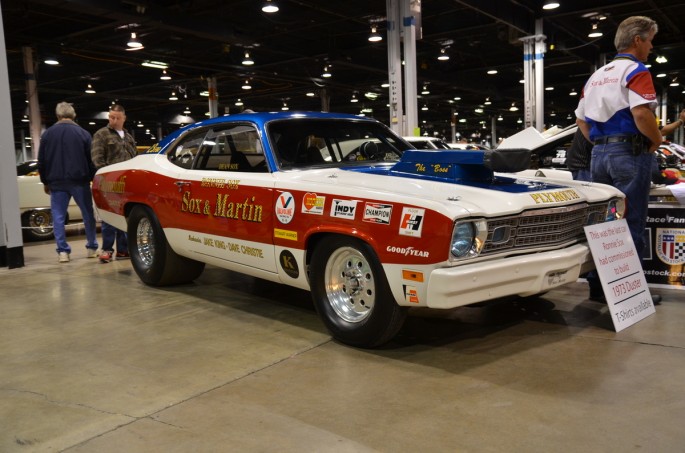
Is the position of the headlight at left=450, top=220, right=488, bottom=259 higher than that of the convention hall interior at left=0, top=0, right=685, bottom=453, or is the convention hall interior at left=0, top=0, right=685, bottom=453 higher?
the headlight at left=450, top=220, right=488, bottom=259

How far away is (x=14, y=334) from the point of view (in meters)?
4.34

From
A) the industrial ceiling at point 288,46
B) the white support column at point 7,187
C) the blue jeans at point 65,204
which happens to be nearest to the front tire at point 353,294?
the blue jeans at point 65,204

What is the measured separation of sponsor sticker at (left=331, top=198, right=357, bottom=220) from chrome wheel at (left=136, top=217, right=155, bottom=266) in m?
2.65

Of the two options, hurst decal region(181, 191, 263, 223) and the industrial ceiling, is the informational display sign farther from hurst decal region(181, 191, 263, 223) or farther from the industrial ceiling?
the industrial ceiling

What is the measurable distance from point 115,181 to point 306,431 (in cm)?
405

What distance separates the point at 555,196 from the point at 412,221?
1.06 m

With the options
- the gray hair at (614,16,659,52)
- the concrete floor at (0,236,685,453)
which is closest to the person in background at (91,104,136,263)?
the concrete floor at (0,236,685,453)

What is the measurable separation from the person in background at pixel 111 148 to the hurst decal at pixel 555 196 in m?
5.20

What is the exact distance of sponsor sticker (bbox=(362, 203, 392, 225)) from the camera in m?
3.37

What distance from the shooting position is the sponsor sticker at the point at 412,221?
321 centimetres

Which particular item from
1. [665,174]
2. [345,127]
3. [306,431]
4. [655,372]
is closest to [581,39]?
[665,174]

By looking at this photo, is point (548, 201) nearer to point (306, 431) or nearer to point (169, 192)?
point (306, 431)

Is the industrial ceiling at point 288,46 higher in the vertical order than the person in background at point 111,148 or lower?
higher

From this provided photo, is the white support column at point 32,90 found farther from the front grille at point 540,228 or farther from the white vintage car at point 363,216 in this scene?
the front grille at point 540,228
